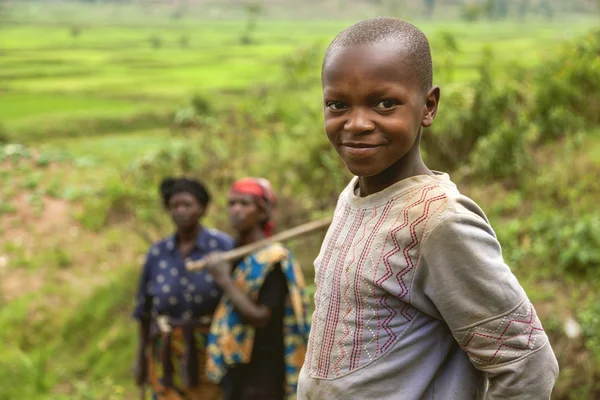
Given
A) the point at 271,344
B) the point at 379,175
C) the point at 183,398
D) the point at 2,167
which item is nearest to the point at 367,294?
the point at 379,175

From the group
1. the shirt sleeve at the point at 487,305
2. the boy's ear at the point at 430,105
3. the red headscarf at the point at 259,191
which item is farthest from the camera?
the red headscarf at the point at 259,191

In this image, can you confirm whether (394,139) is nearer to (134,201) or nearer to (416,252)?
(416,252)

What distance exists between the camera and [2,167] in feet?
24.7

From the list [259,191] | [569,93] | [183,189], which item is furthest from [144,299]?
[569,93]

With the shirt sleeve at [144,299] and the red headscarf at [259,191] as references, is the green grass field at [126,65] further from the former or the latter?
the shirt sleeve at [144,299]

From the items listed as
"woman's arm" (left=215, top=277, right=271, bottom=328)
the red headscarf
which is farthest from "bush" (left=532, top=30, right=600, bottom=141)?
"woman's arm" (left=215, top=277, right=271, bottom=328)

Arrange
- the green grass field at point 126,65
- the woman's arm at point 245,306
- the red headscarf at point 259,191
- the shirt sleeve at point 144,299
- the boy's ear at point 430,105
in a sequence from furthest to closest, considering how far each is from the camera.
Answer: the green grass field at point 126,65
the shirt sleeve at point 144,299
the red headscarf at point 259,191
the woman's arm at point 245,306
the boy's ear at point 430,105

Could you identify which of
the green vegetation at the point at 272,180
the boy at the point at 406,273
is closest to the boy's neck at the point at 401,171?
the boy at the point at 406,273

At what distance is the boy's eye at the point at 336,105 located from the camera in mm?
1096

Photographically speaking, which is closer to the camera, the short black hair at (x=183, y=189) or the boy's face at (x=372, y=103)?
the boy's face at (x=372, y=103)

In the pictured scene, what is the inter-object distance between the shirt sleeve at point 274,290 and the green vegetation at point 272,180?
1.27 meters

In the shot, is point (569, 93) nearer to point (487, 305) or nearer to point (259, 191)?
point (259, 191)

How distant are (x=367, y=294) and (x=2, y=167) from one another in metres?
7.37

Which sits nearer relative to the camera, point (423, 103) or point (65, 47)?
point (423, 103)
